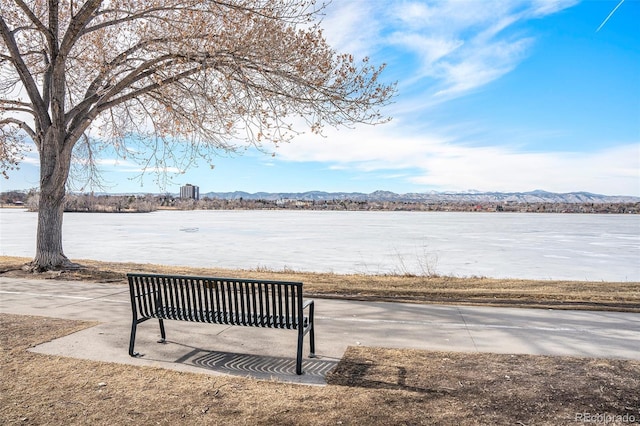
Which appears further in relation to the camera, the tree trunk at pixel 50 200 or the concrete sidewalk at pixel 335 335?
the tree trunk at pixel 50 200

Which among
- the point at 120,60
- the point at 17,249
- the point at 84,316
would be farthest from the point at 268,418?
the point at 17,249

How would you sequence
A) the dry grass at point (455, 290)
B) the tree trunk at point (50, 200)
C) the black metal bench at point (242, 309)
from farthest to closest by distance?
the tree trunk at point (50, 200), the dry grass at point (455, 290), the black metal bench at point (242, 309)

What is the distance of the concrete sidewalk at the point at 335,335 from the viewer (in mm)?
5176

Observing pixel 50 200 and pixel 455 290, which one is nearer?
pixel 455 290

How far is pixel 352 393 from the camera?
166 inches

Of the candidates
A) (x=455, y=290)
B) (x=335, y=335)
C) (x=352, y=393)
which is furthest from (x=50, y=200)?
(x=352, y=393)

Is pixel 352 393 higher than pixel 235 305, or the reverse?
pixel 235 305

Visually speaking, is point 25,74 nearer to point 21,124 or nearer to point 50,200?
point 21,124

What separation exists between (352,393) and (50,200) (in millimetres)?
10366

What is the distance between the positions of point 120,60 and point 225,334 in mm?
8003

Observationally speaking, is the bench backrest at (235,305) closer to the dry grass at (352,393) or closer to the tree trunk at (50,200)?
the dry grass at (352,393)

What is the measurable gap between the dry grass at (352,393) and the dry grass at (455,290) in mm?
3347

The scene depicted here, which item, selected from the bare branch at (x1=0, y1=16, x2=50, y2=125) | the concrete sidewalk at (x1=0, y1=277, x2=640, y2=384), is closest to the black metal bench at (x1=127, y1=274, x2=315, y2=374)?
the concrete sidewalk at (x1=0, y1=277, x2=640, y2=384)

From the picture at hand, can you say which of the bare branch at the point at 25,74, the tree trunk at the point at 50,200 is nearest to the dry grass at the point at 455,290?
the tree trunk at the point at 50,200
